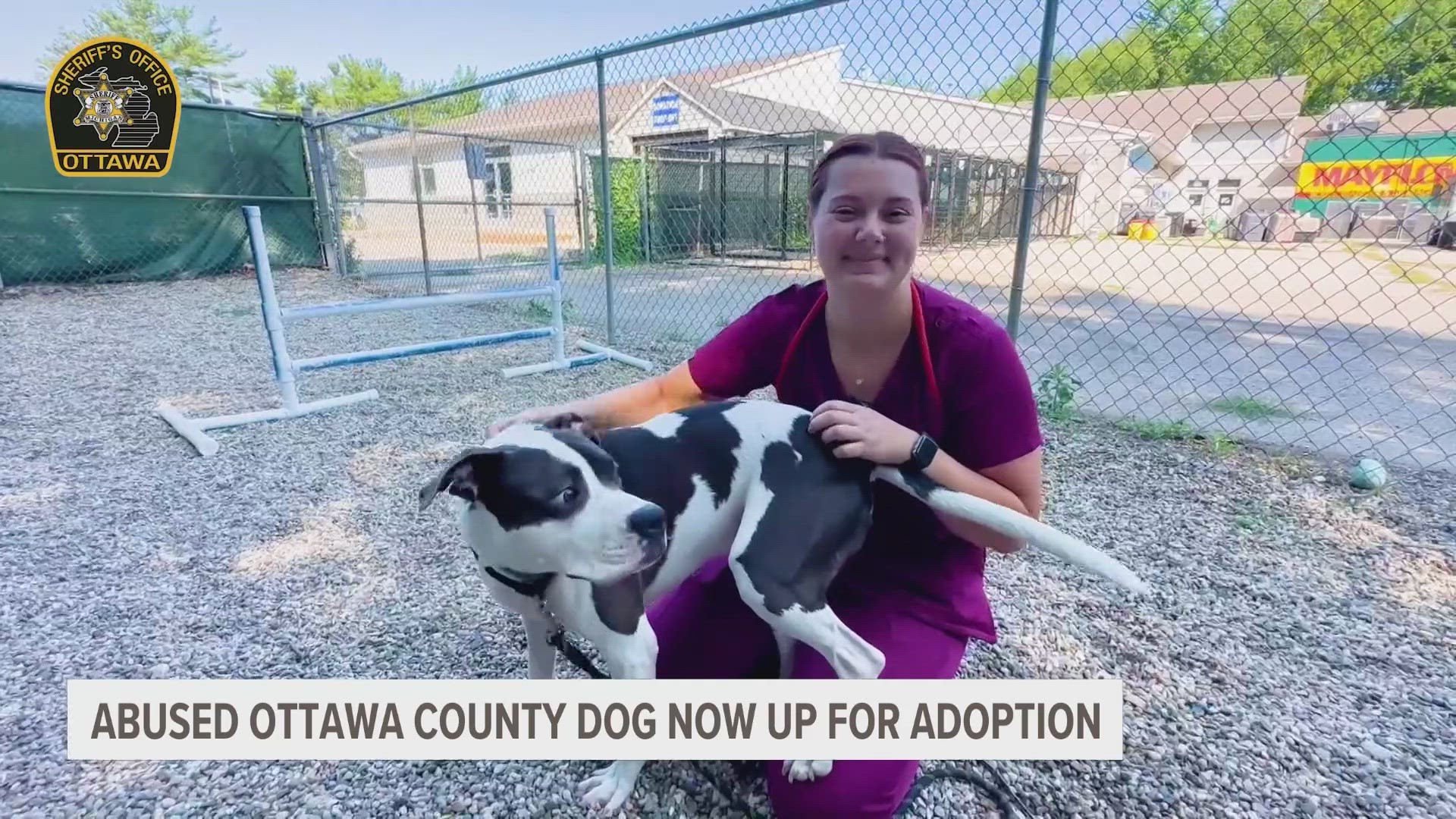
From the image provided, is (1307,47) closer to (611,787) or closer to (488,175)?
(611,787)

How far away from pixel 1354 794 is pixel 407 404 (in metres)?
4.58

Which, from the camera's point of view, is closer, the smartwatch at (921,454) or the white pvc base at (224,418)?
the smartwatch at (921,454)

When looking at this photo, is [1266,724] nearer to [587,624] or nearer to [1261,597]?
[1261,597]

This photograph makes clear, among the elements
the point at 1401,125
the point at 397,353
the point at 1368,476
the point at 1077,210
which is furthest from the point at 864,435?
the point at 1077,210

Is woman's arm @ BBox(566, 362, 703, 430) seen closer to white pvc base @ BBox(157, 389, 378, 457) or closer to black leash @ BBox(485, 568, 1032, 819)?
black leash @ BBox(485, 568, 1032, 819)

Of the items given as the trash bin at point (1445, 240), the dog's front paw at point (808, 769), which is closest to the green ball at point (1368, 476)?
the dog's front paw at point (808, 769)

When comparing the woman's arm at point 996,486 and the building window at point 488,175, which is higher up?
the building window at point 488,175

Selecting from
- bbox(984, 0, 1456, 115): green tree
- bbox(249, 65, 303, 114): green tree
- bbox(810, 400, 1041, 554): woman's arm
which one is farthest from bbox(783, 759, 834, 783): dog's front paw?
bbox(249, 65, 303, 114): green tree

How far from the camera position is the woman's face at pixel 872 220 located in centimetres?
138

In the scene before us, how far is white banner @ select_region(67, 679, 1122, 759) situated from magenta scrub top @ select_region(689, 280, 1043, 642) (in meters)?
0.22

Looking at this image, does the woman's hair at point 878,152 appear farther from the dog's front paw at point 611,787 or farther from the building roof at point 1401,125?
the building roof at point 1401,125

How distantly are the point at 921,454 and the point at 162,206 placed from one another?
37.2 ft

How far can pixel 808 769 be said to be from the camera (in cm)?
141

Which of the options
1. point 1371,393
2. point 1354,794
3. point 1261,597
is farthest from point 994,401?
point 1371,393
